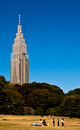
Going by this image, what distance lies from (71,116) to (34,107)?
17.6 metres

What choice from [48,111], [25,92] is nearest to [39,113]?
[48,111]

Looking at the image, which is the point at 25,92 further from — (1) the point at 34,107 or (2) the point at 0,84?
(2) the point at 0,84

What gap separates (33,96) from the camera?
274ft

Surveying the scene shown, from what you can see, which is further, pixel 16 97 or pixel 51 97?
pixel 51 97

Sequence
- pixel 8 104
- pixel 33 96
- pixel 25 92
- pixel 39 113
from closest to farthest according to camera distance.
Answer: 1. pixel 8 104
2. pixel 39 113
3. pixel 33 96
4. pixel 25 92

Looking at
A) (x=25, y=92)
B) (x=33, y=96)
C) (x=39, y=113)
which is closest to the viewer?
(x=39, y=113)

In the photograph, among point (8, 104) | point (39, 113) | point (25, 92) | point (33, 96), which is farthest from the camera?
point (25, 92)

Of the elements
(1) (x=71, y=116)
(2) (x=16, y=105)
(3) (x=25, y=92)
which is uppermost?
(3) (x=25, y=92)

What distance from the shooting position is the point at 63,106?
7338 centimetres

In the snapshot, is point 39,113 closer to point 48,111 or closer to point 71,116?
point 48,111

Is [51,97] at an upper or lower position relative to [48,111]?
upper

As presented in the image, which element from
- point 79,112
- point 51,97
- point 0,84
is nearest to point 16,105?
point 0,84

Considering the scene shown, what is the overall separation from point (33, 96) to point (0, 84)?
55.8ft

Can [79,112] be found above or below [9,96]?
below
